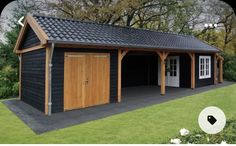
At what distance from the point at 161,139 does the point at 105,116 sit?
2.39 m

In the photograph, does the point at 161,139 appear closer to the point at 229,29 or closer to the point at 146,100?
the point at 146,100

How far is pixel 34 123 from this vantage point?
654 centimetres

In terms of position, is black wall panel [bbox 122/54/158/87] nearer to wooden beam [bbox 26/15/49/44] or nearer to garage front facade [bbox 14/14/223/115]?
garage front facade [bbox 14/14/223/115]

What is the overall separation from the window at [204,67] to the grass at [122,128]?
7055 mm

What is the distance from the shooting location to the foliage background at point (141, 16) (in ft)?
49.1

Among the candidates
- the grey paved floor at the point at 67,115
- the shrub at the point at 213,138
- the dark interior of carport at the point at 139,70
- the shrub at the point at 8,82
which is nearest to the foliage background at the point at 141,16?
the shrub at the point at 8,82

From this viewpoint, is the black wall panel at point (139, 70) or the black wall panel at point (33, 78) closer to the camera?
the black wall panel at point (33, 78)

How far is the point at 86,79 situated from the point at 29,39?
294 centimetres

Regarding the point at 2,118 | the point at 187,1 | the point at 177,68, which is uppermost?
the point at 187,1

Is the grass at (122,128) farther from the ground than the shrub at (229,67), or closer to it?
closer to it

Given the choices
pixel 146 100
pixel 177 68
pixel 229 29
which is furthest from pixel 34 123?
pixel 229 29

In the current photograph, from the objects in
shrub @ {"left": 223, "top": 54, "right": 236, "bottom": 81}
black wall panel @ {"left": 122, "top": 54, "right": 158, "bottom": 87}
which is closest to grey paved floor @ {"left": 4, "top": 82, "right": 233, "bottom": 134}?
black wall panel @ {"left": 122, "top": 54, "right": 158, "bottom": 87}

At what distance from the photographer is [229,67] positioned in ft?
66.0

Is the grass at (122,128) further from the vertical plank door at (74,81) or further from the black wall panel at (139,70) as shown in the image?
the black wall panel at (139,70)
